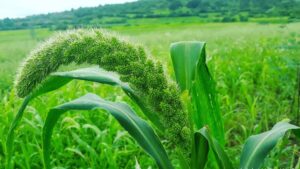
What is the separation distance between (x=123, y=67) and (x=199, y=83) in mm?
577

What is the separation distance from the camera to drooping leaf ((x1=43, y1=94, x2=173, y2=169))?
4.28 ft

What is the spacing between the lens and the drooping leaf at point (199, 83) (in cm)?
147

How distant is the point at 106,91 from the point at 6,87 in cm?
161

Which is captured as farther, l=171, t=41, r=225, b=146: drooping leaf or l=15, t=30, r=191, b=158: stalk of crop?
l=171, t=41, r=225, b=146: drooping leaf

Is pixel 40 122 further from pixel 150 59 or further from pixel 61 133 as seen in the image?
pixel 150 59

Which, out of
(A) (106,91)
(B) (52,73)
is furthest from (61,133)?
(B) (52,73)

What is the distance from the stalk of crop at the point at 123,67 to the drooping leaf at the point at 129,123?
13 centimetres

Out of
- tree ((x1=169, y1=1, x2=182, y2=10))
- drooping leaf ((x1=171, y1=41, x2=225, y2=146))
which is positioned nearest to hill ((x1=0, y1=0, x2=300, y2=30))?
tree ((x1=169, y1=1, x2=182, y2=10))

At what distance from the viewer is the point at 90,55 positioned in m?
1.12

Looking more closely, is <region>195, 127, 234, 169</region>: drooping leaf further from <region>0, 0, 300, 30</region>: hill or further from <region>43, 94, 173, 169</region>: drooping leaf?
<region>0, 0, 300, 30</region>: hill

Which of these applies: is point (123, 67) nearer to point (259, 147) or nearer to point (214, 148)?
point (214, 148)

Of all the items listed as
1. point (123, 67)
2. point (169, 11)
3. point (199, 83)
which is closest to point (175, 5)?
point (169, 11)

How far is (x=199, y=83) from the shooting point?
5.25 feet

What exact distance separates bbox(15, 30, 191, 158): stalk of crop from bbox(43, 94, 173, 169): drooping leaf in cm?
13
